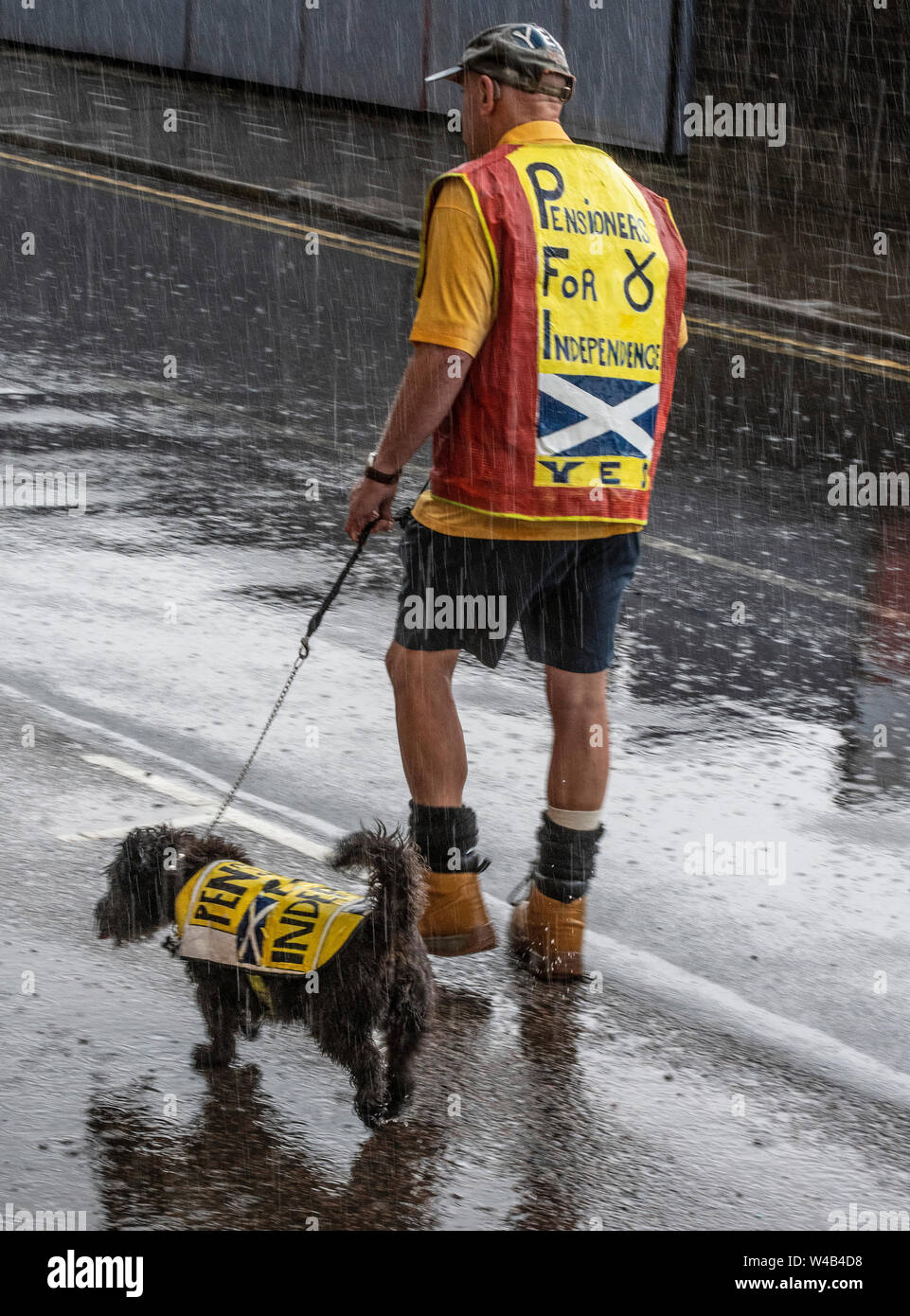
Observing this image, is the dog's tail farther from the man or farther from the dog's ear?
the man

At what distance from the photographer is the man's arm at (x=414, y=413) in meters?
4.96

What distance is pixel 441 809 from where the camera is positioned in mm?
5414

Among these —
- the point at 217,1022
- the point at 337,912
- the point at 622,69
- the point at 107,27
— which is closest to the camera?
the point at 337,912

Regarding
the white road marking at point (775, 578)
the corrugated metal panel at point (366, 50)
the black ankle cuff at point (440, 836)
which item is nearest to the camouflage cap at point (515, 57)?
the black ankle cuff at point (440, 836)

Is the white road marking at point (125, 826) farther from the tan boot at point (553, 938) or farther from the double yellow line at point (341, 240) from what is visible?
the double yellow line at point (341, 240)

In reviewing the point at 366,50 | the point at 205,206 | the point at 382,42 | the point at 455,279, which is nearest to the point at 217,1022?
the point at 455,279

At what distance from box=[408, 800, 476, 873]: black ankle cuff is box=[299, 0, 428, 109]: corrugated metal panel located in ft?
58.6

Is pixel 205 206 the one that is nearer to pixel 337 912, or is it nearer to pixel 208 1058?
pixel 208 1058

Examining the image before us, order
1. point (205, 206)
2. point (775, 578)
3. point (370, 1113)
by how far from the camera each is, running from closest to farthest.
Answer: point (370, 1113) → point (775, 578) → point (205, 206)

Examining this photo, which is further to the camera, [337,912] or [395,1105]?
[395,1105]

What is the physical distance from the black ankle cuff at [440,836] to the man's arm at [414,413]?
81 cm

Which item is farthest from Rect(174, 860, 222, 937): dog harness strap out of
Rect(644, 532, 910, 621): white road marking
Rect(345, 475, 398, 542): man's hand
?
Rect(644, 532, 910, 621): white road marking

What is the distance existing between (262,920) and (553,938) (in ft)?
4.00
